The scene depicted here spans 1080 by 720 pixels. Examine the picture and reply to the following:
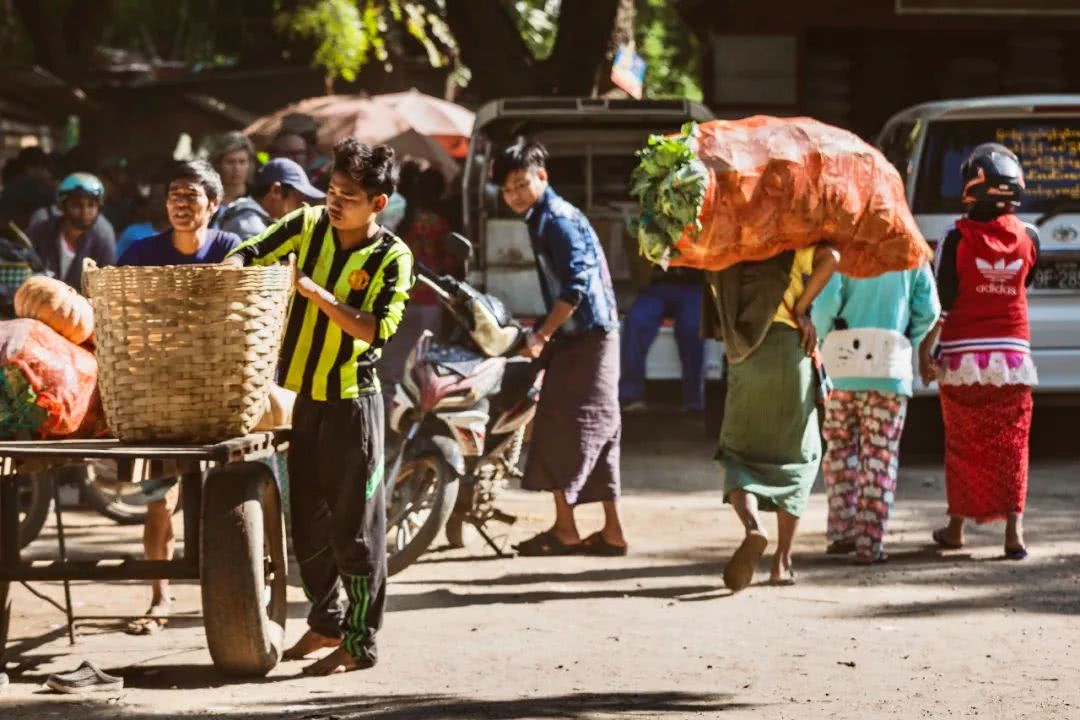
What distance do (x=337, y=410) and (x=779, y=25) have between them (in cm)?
1530

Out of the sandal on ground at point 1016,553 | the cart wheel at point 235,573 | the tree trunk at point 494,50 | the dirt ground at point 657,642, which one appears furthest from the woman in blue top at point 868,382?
the tree trunk at point 494,50

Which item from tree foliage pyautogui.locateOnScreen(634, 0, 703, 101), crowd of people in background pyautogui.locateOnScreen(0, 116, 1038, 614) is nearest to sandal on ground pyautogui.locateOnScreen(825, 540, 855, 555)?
crowd of people in background pyautogui.locateOnScreen(0, 116, 1038, 614)

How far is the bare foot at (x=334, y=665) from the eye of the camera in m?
6.73

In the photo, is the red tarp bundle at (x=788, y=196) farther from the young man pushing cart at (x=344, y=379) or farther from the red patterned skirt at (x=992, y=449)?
the young man pushing cart at (x=344, y=379)

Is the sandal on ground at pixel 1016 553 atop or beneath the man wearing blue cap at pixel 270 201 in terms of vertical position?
beneath

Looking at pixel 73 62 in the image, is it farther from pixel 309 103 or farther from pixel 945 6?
pixel 945 6

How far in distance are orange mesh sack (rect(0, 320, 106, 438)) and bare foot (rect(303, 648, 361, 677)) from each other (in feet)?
3.67

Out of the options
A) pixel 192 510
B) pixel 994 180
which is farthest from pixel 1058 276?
pixel 192 510

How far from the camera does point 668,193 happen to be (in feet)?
26.2

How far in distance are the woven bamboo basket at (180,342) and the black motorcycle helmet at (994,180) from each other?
4044 mm

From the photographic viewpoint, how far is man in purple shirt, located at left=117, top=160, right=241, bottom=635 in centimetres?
740

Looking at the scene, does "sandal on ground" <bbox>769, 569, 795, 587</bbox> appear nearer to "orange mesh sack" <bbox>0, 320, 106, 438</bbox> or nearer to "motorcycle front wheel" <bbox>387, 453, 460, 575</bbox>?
"motorcycle front wheel" <bbox>387, 453, 460, 575</bbox>

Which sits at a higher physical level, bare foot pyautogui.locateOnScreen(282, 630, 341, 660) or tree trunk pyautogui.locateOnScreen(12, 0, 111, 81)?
tree trunk pyautogui.locateOnScreen(12, 0, 111, 81)

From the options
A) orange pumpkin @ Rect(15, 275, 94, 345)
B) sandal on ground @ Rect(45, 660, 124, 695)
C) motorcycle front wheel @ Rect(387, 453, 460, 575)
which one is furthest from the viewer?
motorcycle front wheel @ Rect(387, 453, 460, 575)
